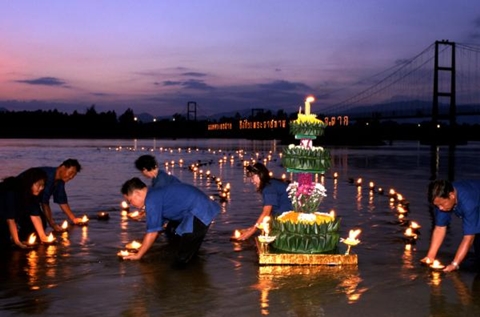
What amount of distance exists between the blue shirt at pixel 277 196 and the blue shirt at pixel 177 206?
4.54ft

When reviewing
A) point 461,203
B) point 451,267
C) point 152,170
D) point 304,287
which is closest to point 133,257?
point 152,170

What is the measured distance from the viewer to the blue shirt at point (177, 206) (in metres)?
7.99

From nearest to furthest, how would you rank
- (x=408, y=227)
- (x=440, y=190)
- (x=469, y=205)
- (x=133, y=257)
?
(x=440, y=190) → (x=469, y=205) → (x=133, y=257) → (x=408, y=227)

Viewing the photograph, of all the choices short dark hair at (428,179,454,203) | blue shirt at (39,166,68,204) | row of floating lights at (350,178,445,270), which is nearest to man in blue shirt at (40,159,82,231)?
blue shirt at (39,166,68,204)

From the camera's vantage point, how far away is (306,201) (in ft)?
28.8

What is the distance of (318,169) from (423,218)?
6.02m

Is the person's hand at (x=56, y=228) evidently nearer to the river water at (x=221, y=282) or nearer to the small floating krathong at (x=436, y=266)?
the river water at (x=221, y=282)

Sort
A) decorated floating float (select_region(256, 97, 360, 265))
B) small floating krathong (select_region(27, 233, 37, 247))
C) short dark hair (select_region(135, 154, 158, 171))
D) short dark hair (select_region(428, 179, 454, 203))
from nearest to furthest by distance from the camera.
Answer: short dark hair (select_region(428, 179, 454, 203))
decorated floating float (select_region(256, 97, 360, 265))
short dark hair (select_region(135, 154, 158, 171))
small floating krathong (select_region(27, 233, 37, 247))

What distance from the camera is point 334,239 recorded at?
881 centimetres

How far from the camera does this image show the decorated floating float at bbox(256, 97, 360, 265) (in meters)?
8.57

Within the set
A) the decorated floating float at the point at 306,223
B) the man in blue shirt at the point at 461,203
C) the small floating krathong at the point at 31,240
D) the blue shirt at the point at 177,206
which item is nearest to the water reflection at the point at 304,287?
the decorated floating float at the point at 306,223

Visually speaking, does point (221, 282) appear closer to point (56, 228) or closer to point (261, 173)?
point (261, 173)

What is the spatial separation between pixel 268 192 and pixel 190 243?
6.12 ft

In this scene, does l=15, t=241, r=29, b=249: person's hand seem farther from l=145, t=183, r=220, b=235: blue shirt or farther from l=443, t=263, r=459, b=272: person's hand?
l=443, t=263, r=459, b=272: person's hand
